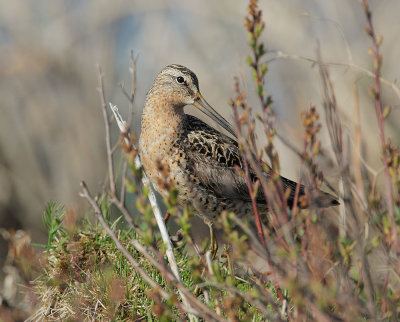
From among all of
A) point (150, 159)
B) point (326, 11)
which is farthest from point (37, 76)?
point (150, 159)

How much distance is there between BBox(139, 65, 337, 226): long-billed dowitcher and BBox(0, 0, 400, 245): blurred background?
4.06 metres

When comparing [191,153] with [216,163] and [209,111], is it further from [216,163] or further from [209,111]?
[209,111]

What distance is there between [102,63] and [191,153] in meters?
7.11

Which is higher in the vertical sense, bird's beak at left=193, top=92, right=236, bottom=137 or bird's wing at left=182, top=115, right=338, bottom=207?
bird's beak at left=193, top=92, right=236, bottom=137

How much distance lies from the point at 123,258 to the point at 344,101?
5697mm

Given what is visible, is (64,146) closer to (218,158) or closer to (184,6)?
(184,6)

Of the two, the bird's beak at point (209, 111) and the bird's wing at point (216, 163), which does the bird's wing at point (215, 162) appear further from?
the bird's beak at point (209, 111)

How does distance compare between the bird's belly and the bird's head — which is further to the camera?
the bird's head

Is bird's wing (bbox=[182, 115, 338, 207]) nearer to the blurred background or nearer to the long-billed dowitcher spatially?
the long-billed dowitcher

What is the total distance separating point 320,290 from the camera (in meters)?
1.99

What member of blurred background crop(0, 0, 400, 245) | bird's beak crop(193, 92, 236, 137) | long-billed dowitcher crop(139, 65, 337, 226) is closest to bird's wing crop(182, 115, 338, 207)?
long-billed dowitcher crop(139, 65, 337, 226)

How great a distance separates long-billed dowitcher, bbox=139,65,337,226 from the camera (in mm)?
4434

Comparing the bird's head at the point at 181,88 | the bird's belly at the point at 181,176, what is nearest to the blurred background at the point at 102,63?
the bird's head at the point at 181,88

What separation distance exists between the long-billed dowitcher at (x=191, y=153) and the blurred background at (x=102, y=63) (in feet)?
13.3
